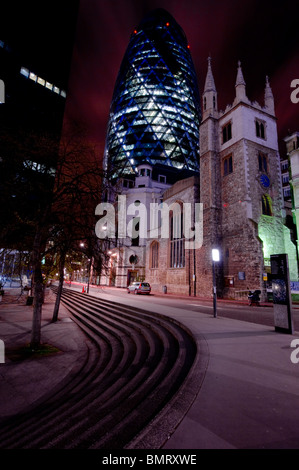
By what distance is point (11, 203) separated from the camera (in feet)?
20.6

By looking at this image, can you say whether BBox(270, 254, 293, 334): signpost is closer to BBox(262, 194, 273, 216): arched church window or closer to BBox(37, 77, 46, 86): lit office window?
BBox(262, 194, 273, 216): arched church window

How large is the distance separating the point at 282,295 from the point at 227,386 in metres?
4.99

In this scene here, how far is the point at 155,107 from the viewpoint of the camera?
68.5 metres

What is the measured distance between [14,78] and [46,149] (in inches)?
2060

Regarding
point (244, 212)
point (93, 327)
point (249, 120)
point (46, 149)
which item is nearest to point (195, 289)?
point (244, 212)

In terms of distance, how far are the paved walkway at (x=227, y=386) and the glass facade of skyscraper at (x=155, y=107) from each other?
6211cm

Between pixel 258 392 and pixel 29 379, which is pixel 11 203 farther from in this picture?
pixel 258 392

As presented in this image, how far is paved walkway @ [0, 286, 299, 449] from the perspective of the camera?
2111 millimetres

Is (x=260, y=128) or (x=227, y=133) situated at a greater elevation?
(x=260, y=128)

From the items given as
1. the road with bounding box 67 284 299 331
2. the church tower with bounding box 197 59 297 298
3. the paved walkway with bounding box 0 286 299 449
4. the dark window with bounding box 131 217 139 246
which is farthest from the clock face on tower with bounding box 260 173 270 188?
the dark window with bounding box 131 217 139 246

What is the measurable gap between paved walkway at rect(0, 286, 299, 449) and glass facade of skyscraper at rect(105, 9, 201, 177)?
6211 cm

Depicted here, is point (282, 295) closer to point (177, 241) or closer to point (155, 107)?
point (177, 241)

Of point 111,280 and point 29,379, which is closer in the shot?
point 29,379

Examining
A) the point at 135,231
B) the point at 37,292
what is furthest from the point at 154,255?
the point at 37,292
